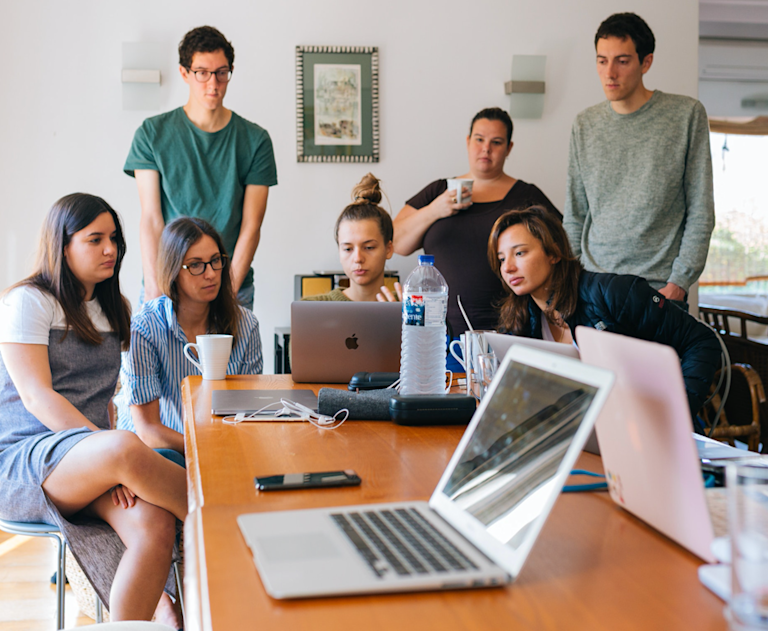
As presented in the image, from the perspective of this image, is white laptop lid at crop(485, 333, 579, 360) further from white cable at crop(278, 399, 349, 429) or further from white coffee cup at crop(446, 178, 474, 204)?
white coffee cup at crop(446, 178, 474, 204)

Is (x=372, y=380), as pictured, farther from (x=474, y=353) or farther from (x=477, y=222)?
(x=477, y=222)

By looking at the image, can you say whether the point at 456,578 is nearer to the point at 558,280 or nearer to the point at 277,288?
the point at 558,280

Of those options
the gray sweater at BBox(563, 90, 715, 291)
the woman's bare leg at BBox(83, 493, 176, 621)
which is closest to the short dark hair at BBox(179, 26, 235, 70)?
the gray sweater at BBox(563, 90, 715, 291)

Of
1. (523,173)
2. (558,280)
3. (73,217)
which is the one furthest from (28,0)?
(558,280)

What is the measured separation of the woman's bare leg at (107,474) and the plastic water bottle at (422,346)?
555mm

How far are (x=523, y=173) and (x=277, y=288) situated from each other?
1.45m

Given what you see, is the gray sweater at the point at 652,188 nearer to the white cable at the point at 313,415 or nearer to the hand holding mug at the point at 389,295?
the hand holding mug at the point at 389,295

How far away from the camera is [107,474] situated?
1.45 metres

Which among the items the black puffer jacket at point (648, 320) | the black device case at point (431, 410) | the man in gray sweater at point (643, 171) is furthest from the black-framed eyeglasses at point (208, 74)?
the black device case at point (431, 410)

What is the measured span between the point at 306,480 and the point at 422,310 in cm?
65

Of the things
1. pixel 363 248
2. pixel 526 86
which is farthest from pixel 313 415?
pixel 526 86

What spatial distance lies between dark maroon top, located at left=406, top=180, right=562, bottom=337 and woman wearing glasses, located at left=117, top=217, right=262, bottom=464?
1001 millimetres

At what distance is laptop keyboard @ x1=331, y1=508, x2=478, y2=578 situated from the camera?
59 cm

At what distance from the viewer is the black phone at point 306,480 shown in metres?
0.82
